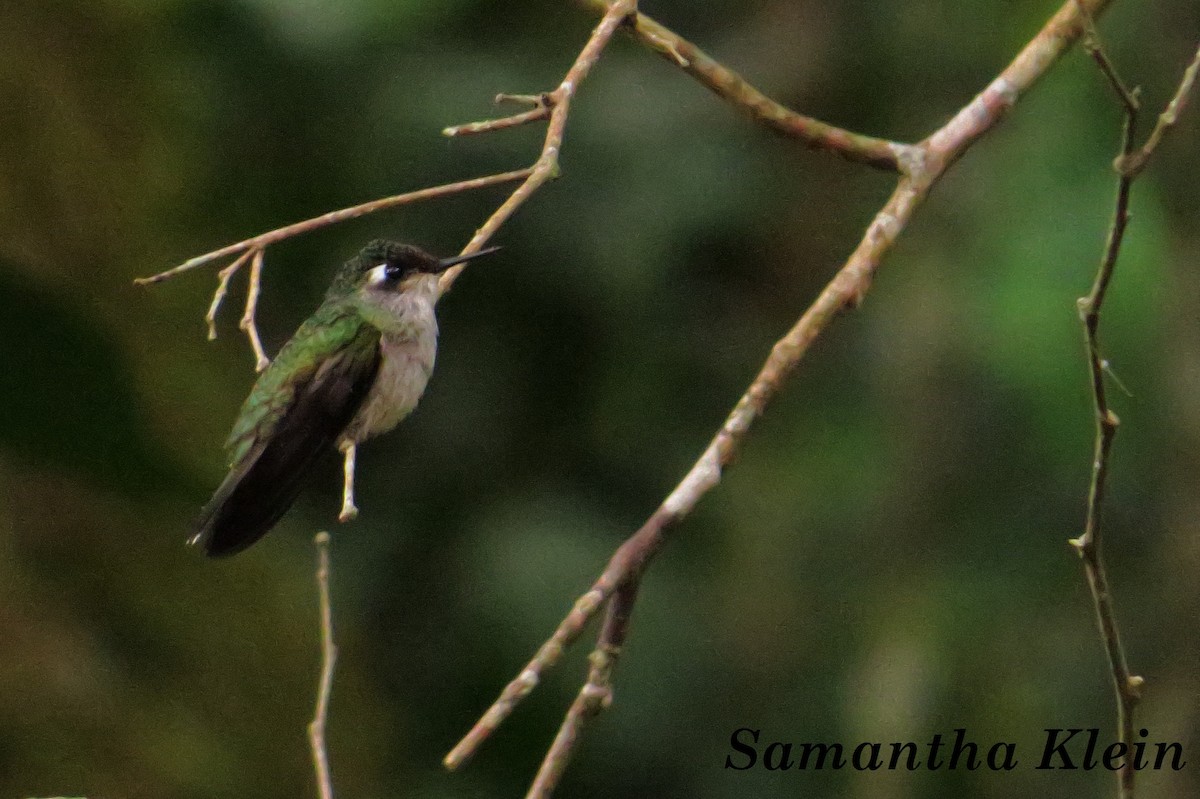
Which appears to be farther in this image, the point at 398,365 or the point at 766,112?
the point at 398,365

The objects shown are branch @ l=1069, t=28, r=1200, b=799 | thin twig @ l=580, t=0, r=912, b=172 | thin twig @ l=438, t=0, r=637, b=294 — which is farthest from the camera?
thin twig @ l=580, t=0, r=912, b=172

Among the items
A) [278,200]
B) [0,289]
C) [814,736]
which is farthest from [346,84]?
[0,289]

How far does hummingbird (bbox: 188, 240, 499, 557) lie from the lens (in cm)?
280

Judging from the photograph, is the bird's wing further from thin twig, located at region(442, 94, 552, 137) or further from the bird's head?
thin twig, located at region(442, 94, 552, 137)

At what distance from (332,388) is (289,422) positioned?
120 mm

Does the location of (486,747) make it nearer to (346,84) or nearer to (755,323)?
(755,323)

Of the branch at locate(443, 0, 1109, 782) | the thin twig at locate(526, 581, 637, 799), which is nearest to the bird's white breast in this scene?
the branch at locate(443, 0, 1109, 782)

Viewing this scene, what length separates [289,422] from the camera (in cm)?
299

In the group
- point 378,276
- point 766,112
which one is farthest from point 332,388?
point 766,112

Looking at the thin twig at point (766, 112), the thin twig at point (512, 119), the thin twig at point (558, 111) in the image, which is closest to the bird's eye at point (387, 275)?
the thin twig at point (766, 112)

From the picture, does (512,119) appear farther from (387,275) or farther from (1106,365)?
(387,275)

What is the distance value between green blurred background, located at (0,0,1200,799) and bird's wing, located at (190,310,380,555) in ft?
3.53

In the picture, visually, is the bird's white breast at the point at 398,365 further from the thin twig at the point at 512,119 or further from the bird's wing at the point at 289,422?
the thin twig at the point at 512,119

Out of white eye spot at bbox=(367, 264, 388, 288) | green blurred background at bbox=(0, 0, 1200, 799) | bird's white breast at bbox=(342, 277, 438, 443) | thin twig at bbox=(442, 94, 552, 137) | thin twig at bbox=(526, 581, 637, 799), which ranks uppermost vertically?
green blurred background at bbox=(0, 0, 1200, 799)
